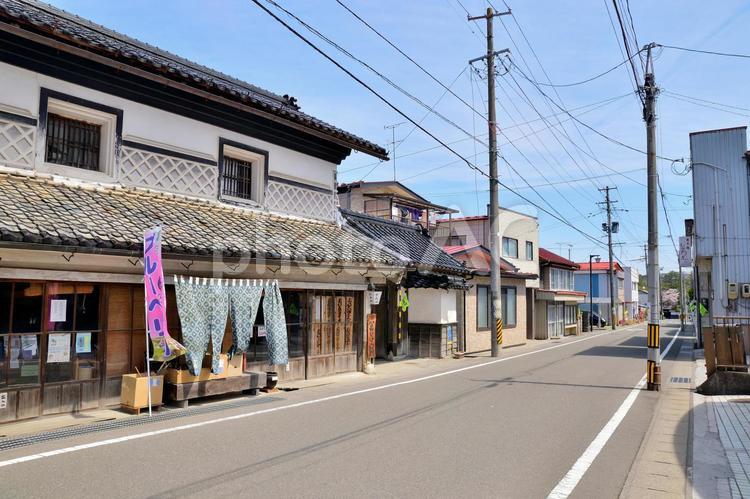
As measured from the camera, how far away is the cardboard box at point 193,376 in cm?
945

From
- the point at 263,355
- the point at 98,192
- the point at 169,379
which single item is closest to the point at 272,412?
the point at 169,379

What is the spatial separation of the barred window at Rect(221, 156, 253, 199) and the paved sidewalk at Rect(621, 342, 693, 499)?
10.4 m

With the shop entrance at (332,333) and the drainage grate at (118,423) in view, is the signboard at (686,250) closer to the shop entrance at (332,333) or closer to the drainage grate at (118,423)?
the shop entrance at (332,333)

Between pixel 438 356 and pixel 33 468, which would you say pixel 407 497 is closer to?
pixel 33 468

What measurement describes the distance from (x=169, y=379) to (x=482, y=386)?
7.21 meters

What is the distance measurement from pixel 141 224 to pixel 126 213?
469 mm

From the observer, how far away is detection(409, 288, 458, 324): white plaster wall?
19.9 m

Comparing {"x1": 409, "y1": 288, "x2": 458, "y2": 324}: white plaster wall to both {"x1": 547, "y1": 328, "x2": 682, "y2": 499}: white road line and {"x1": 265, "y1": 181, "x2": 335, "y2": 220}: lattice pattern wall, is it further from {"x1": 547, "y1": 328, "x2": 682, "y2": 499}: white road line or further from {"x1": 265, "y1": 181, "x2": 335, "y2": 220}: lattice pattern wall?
{"x1": 547, "y1": 328, "x2": 682, "y2": 499}: white road line

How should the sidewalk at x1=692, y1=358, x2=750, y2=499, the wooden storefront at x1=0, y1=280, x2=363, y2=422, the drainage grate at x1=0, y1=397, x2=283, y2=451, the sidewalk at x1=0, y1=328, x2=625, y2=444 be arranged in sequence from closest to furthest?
the sidewalk at x1=692, y1=358, x2=750, y2=499 < the drainage grate at x1=0, y1=397, x2=283, y2=451 < the sidewalk at x1=0, y1=328, x2=625, y2=444 < the wooden storefront at x1=0, y1=280, x2=363, y2=422

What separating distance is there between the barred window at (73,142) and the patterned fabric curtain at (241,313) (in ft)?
12.4

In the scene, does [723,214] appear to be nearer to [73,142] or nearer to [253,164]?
[253,164]

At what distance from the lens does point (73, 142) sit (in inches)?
404

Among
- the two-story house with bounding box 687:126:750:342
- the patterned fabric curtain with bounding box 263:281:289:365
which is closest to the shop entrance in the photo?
the patterned fabric curtain with bounding box 263:281:289:365

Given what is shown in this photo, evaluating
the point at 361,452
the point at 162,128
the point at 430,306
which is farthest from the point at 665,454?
the point at 430,306
